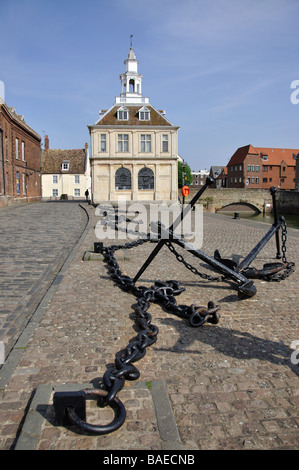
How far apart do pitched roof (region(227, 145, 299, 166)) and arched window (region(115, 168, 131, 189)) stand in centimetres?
5239

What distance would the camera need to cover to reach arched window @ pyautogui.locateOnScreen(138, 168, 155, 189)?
35.9 meters

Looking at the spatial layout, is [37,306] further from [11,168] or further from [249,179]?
[249,179]

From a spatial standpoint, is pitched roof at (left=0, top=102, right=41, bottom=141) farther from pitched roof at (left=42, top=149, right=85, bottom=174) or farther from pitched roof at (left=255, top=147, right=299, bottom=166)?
pitched roof at (left=255, top=147, right=299, bottom=166)

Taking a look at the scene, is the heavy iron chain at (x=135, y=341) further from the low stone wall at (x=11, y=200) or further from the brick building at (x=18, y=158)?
the brick building at (x=18, y=158)

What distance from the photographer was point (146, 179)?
3612 cm

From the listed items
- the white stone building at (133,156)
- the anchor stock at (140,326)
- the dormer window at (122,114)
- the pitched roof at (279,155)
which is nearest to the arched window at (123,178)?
the white stone building at (133,156)

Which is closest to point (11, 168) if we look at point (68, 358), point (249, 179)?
point (68, 358)

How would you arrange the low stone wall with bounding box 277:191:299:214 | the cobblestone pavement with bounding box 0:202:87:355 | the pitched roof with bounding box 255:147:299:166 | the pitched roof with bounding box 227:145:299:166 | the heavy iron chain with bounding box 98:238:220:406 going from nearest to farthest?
1. the heavy iron chain with bounding box 98:238:220:406
2. the cobblestone pavement with bounding box 0:202:87:355
3. the low stone wall with bounding box 277:191:299:214
4. the pitched roof with bounding box 227:145:299:166
5. the pitched roof with bounding box 255:147:299:166

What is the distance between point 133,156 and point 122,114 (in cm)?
459

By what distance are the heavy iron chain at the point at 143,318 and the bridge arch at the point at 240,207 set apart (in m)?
46.3

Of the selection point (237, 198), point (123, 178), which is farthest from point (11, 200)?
point (237, 198)

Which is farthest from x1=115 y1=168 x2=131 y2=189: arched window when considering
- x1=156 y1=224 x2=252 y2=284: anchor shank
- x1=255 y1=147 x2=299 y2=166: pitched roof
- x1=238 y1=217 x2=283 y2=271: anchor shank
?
x1=255 y1=147 x2=299 y2=166: pitched roof

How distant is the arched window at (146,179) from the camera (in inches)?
1415

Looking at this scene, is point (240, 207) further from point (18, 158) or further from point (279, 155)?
point (279, 155)
